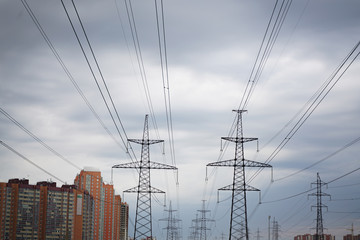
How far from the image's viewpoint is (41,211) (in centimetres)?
13425

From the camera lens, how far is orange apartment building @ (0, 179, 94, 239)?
12100cm

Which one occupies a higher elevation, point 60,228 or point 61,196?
point 61,196

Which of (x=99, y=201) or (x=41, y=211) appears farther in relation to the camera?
(x=99, y=201)

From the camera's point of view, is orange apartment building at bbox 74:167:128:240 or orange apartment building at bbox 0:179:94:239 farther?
orange apartment building at bbox 74:167:128:240

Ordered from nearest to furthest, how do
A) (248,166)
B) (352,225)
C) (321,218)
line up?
1. (248,166)
2. (321,218)
3. (352,225)

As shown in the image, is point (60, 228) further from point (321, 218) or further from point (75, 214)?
point (321, 218)

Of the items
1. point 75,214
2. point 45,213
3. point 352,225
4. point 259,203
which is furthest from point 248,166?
point 75,214

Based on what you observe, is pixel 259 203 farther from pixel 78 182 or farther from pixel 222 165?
pixel 78 182

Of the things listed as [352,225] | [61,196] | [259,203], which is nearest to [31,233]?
[61,196]

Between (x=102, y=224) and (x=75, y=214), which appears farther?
(x=102, y=224)

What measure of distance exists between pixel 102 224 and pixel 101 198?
34.2ft

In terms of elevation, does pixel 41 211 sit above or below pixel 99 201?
below

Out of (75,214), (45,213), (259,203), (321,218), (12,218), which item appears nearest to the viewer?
(259,203)

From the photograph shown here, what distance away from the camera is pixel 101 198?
628ft
